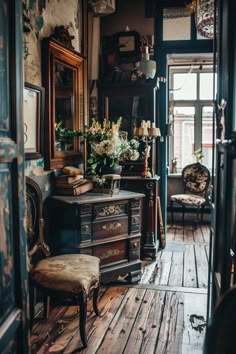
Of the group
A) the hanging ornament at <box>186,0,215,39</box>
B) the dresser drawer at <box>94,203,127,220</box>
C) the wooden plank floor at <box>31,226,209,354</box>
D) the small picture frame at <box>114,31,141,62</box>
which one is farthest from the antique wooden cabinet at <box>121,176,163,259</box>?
the hanging ornament at <box>186,0,215,39</box>

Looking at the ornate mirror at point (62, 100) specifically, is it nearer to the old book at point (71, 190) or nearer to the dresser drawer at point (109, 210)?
the old book at point (71, 190)

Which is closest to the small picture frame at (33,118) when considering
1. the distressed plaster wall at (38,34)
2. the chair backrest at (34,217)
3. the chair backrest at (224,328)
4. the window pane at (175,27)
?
the distressed plaster wall at (38,34)

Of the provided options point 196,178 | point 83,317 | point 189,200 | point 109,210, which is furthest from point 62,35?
point 196,178

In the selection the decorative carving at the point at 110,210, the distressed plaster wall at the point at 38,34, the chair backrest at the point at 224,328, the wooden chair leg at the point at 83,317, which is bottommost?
the wooden chair leg at the point at 83,317

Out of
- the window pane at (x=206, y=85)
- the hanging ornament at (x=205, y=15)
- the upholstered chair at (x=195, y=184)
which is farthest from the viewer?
the window pane at (x=206, y=85)

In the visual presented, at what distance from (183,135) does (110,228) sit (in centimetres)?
405

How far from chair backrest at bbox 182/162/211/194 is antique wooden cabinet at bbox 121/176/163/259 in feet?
7.07

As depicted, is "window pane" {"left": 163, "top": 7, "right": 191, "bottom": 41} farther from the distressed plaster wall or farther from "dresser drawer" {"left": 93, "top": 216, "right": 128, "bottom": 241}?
"dresser drawer" {"left": 93, "top": 216, "right": 128, "bottom": 241}

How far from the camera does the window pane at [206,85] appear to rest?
678cm

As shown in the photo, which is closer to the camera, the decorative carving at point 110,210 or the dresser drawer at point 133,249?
the decorative carving at point 110,210

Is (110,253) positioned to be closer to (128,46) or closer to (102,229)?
(102,229)

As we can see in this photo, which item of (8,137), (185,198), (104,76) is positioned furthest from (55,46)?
(185,198)

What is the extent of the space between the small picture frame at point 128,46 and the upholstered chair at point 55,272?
2.30 metres

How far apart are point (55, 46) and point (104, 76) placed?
1333 millimetres
